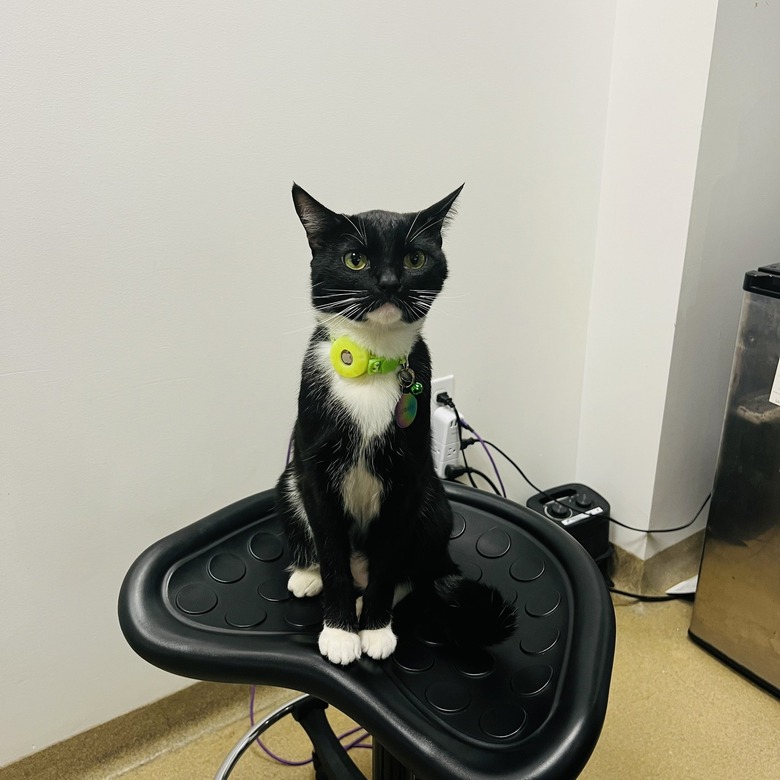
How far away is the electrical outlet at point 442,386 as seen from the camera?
4.18 ft

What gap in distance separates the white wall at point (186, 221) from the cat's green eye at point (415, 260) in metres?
0.43

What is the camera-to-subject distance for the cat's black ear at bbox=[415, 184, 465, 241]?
0.66 meters

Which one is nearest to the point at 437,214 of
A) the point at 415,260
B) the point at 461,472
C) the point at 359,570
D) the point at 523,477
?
the point at 415,260

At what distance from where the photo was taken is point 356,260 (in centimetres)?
64

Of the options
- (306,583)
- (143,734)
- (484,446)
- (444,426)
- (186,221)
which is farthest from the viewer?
(484,446)

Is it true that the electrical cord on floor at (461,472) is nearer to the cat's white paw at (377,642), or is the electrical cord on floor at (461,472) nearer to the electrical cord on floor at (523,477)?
the electrical cord on floor at (523,477)

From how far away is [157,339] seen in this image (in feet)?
3.20

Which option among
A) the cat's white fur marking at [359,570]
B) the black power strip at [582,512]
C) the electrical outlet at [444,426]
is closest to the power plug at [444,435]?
the electrical outlet at [444,426]

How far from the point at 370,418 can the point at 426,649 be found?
0.25m

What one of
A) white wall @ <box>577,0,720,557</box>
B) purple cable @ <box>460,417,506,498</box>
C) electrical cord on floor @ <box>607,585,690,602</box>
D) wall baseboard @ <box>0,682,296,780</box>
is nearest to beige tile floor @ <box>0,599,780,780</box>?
wall baseboard @ <box>0,682,296,780</box>

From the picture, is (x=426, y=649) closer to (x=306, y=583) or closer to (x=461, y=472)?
(x=306, y=583)

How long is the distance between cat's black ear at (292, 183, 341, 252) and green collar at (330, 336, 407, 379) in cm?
11

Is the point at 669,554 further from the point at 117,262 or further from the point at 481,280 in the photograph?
the point at 117,262

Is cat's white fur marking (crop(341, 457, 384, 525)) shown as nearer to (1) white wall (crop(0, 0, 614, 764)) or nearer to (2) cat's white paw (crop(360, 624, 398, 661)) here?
(2) cat's white paw (crop(360, 624, 398, 661))
